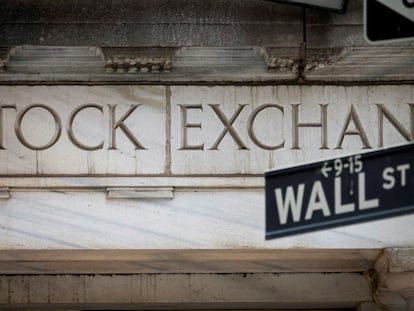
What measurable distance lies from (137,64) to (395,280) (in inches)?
98.8

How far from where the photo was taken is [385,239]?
1098cm

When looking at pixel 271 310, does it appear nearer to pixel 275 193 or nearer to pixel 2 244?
pixel 2 244

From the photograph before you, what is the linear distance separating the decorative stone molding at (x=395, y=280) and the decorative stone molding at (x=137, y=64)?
213 cm

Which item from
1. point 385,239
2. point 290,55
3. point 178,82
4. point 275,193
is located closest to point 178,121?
point 178,82

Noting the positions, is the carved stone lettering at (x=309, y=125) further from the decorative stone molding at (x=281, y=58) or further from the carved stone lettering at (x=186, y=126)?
the carved stone lettering at (x=186, y=126)

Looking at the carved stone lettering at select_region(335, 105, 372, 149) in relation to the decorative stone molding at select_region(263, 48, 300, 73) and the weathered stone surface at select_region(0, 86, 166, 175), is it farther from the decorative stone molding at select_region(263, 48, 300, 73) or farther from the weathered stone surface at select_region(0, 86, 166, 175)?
the weathered stone surface at select_region(0, 86, 166, 175)

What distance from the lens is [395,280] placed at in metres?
11.1

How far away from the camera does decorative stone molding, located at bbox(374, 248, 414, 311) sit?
10.9m

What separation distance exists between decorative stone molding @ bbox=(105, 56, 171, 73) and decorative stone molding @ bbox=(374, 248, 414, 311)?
2.13 metres

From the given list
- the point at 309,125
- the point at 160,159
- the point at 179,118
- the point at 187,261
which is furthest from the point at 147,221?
the point at 309,125

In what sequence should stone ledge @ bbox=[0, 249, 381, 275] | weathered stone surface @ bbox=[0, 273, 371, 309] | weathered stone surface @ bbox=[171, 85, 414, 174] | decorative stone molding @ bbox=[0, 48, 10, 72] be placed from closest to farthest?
decorative stone molding @ bbox=[0, 48, 10, 72] → weathered stone surface @ bbox=[171, 85, 414, 174] → stone ledge @ bbox=[0, 249, 381, 275] → weathered stone surface @ bbox=[0, 273, 371, 309]

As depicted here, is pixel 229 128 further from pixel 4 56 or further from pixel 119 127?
pixel 4 56

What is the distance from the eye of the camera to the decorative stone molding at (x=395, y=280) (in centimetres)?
1091

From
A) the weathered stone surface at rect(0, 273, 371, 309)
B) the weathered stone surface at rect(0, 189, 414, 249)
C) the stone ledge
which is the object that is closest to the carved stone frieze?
the weathered stone surface at rect(0, 189, 414, 249)
